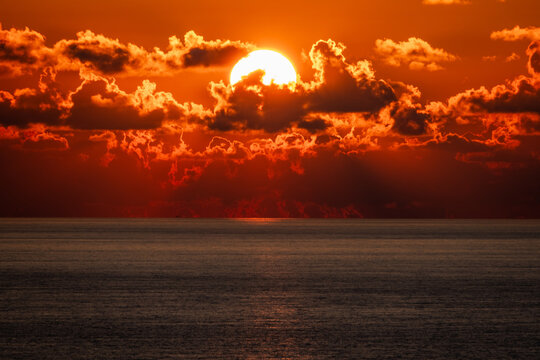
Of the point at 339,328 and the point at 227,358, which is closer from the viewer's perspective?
the point at 227,358

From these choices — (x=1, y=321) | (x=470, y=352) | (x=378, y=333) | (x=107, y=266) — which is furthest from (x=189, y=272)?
(x=470, y=352)

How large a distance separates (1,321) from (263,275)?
71.4 feet

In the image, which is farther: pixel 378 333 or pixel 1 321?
pixel 1 321

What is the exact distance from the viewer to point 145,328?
22.3m

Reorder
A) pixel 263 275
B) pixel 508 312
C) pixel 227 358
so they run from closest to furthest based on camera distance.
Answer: pixel 227 358
pixel 508 312
pixel 263 275

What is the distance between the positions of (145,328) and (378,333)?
6.54 m

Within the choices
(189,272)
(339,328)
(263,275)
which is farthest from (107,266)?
(339,328)

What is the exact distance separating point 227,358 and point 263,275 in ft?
86.0

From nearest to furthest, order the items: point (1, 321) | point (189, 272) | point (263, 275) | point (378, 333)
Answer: point (378, 333)
point (1, 321)
point (263, 275)
point (189, 272)

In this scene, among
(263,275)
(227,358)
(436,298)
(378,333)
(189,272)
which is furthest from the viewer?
(189,272)

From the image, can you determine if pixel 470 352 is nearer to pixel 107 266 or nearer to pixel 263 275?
pixel 263 275

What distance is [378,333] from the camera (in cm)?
2145

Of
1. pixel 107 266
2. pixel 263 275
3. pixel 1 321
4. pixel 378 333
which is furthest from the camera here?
pixel 107 266

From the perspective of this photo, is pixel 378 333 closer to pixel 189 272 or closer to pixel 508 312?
pixel 508 312
